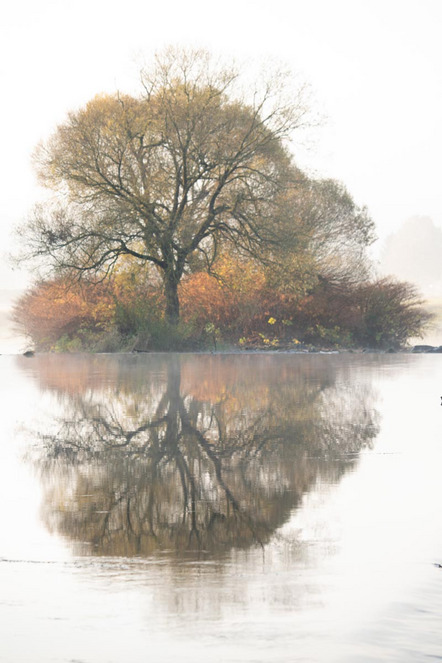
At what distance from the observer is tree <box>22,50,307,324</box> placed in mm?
34250

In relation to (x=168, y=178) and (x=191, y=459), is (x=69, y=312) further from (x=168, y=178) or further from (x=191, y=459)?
(x=191, y=459)

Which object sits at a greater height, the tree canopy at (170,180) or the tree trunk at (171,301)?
the tree canopy at (170,180)

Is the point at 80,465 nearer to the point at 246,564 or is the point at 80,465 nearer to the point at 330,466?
the point at 330,466

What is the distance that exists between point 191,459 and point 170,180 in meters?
27.6

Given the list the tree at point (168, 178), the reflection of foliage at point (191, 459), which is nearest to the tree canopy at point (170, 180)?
the tree at point (168, 178)

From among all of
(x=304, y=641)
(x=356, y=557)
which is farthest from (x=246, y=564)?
(x=304, y=641)

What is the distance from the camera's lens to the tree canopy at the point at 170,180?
34281 millimetres

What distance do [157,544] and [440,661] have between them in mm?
2044

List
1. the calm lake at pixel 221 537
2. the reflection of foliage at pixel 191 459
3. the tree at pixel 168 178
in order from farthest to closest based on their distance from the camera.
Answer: the tree at pixel 168 178
the reflection of foliage at pixel 191 459
the calm lake at pixel 221 537

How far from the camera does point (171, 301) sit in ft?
117

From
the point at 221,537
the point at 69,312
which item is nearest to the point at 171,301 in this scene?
the point at 69,312

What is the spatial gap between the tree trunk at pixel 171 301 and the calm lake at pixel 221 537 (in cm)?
2313

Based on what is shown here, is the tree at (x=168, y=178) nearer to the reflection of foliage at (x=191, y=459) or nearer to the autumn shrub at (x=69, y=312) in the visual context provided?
the autumn shrub at (x=69, y=312)

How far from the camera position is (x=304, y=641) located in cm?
357
